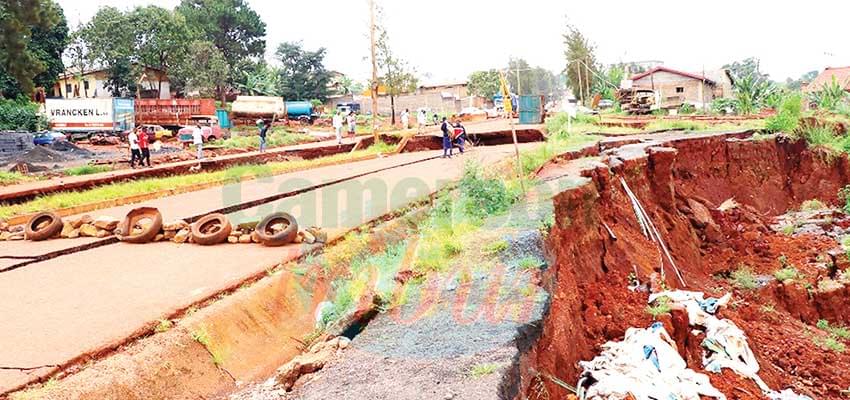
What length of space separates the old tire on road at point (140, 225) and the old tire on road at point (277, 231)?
171cm

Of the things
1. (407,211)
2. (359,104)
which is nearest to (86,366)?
(407,211)

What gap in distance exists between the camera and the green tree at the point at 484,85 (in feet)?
210

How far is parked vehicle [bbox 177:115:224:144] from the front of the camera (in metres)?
32.3

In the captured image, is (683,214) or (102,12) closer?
(683,214)

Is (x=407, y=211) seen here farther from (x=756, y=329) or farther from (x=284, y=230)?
(x=756, y=329)

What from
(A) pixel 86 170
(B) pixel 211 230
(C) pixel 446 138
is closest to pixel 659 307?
(B) pixel 211 230

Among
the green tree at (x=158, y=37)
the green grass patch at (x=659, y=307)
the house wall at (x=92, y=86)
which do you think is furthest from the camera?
the house wall at (x=92, y=86)

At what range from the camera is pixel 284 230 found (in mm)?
9930

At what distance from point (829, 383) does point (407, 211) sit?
686 cm

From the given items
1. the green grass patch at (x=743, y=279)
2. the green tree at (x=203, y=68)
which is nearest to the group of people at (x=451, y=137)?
the green grass patch at (x=743, y=279)

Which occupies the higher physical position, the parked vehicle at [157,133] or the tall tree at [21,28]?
the tall tree at [21,28]

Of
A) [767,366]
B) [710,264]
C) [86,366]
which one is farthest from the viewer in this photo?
[710,264]

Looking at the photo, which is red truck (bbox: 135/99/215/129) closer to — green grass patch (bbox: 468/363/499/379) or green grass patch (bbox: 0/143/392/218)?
green grass patch (bbox: 0/143/392/218)

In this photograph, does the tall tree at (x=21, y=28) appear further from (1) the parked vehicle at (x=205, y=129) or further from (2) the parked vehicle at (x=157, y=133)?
(1) the parked vehicle at (x=205, y=129)
